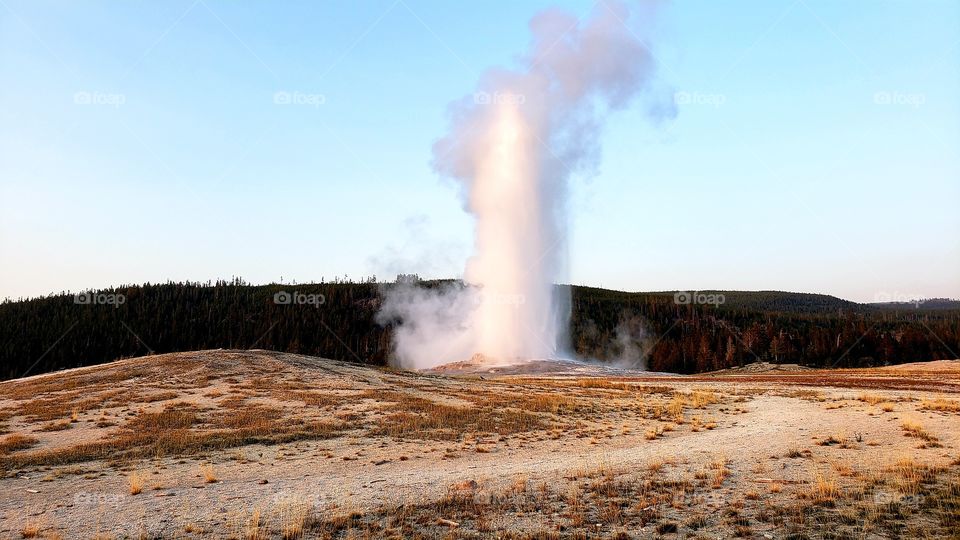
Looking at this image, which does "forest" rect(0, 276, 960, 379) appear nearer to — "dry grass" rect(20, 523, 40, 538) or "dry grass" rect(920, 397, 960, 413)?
"dry grass" rect(920, 397, 960, 413)

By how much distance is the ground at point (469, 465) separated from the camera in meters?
11.8

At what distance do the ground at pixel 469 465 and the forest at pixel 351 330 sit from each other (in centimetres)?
6816

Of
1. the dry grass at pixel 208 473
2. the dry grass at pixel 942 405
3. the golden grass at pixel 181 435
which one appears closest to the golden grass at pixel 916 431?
the dry grass at pixel 942 405

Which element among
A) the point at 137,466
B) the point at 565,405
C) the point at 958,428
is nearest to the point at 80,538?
the point at 137,466

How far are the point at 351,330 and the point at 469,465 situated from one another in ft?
418

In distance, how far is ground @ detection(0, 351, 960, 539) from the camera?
38.8ft

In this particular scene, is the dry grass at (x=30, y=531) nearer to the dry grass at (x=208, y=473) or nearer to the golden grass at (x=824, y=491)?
the dry grass at (x=208, y=473)

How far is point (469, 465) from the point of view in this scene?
17.8 m

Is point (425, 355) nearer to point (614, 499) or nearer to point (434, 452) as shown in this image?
point (434, 452)

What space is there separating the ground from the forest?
68.2m

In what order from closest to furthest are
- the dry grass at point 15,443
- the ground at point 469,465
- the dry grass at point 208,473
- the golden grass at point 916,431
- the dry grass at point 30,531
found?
the dry grass at point 30,531 < the ground at point 469,465 < the dry grass at point 208,473 < the golden grass at point 916,431 < the dry grass at point 15,443

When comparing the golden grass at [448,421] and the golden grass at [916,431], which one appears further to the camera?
the golden grass at [448,421]

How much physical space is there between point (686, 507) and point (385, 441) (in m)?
12.3

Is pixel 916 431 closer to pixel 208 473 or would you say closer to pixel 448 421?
pixel 448 421
